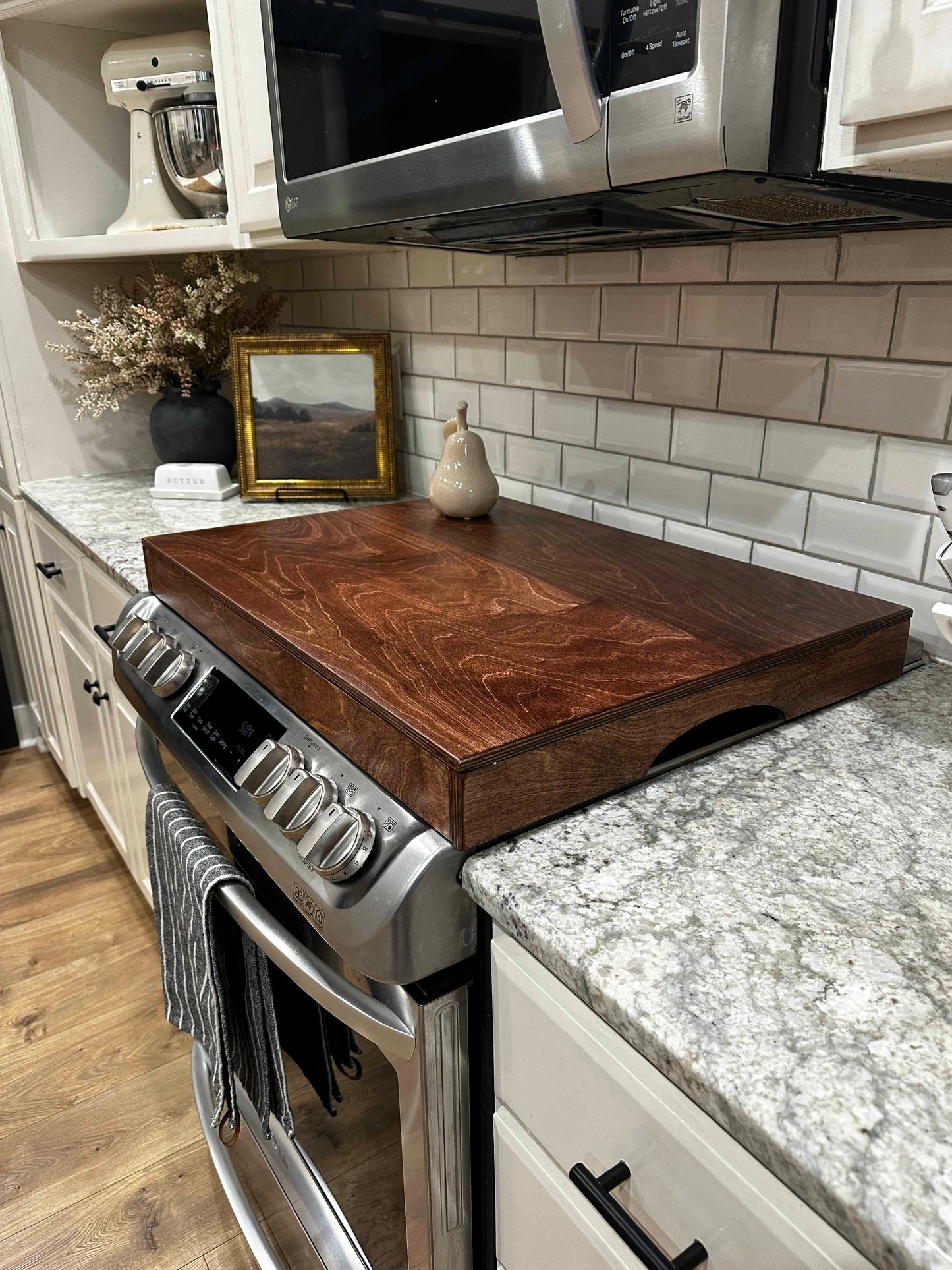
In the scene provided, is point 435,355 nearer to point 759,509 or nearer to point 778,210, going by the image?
point 759,509

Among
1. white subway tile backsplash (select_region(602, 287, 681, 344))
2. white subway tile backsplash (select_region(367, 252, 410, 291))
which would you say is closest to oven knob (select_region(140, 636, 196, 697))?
white subway tile backsplash (select_region(602, 287, 681, 344))

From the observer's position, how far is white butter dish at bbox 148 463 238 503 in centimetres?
185

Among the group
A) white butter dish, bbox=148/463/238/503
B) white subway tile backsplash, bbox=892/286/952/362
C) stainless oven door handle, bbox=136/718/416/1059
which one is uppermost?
white subway tile backsplash, bbox=892/286/952/362

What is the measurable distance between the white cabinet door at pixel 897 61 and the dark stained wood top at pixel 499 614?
0.42 meters

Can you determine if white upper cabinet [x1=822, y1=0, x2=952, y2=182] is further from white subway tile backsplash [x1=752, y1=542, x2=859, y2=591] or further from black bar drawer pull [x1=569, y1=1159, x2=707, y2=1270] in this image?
black bar drawer pull [x1=569, y1=1159, x2=707, y2=1270]

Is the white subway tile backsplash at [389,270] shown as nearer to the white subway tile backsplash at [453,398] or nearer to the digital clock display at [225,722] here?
the white subway tile backsplash at [453,398]

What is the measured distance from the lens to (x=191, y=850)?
1.00m

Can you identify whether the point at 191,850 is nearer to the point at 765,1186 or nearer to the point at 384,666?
the point at 384,666

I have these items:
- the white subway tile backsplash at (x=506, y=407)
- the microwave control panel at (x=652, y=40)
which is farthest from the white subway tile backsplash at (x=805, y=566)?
the microwave control panel at (x=652, y=40)

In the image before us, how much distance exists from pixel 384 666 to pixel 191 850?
1.21 feet

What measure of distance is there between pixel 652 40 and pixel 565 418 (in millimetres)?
823

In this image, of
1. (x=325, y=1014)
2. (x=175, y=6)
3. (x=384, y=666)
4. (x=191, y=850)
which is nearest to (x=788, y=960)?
(x=384, y=666)

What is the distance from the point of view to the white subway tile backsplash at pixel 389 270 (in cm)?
175

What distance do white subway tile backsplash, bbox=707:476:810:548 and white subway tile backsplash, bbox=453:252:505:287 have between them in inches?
22.2
